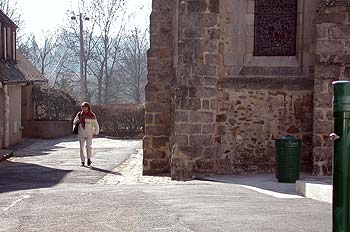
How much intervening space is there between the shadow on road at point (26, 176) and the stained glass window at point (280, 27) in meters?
6.03

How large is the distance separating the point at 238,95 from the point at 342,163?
436 inches

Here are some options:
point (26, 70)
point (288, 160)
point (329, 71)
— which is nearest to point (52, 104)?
point (26, 70)

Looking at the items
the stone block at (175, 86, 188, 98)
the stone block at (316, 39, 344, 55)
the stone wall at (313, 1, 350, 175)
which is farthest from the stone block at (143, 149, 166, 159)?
the stone block at (316, 39, 344, 55)

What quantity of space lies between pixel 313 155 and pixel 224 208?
562cm

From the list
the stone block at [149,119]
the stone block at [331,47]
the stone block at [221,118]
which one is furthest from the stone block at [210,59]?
the stone block at [149,119]

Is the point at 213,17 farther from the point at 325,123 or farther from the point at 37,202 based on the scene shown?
the point at 37,202

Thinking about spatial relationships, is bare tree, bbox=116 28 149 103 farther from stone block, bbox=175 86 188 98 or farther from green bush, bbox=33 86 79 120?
stone block, bbox=175 86 188 98

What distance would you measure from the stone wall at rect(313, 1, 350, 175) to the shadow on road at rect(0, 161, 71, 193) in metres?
6.25

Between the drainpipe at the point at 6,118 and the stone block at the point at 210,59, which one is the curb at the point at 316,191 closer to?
the stone block at the point at 210,59

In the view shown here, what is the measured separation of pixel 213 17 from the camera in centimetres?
1388

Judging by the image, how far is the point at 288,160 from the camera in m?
12.2

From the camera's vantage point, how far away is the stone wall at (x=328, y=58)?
1316 cm

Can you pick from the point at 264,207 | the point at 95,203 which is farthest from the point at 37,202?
the point at 264,207

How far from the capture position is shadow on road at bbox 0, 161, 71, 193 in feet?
42.2
